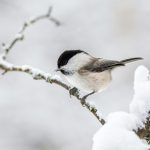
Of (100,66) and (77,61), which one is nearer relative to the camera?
(77,61)

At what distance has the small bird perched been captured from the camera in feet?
8.22

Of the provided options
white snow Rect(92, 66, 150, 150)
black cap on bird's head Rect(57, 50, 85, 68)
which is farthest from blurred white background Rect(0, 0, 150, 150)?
white snow Rect(92, 66, 150, 150)

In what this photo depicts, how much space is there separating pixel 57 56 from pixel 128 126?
6555 millimetres

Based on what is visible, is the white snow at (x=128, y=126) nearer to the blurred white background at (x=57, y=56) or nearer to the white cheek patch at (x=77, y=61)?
the white cheek patch at (x=77, y=61)

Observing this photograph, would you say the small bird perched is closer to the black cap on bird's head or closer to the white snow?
the black cap on bird's head

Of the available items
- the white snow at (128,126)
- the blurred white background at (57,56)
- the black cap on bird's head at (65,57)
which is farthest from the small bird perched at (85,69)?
the blurred white background at (57,56)

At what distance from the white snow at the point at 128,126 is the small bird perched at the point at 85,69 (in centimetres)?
144

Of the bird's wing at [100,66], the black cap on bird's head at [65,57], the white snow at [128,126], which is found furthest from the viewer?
the bird's wing at [100,66]

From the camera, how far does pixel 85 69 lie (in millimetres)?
2637

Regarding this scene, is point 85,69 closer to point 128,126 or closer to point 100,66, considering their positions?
point 100,66

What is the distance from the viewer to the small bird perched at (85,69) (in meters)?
2.51

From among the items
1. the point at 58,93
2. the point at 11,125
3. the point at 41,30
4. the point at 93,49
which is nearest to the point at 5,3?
the point at 41,30

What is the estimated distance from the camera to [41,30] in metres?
8.59

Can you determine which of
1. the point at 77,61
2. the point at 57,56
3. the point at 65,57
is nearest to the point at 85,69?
the point at 77,61
